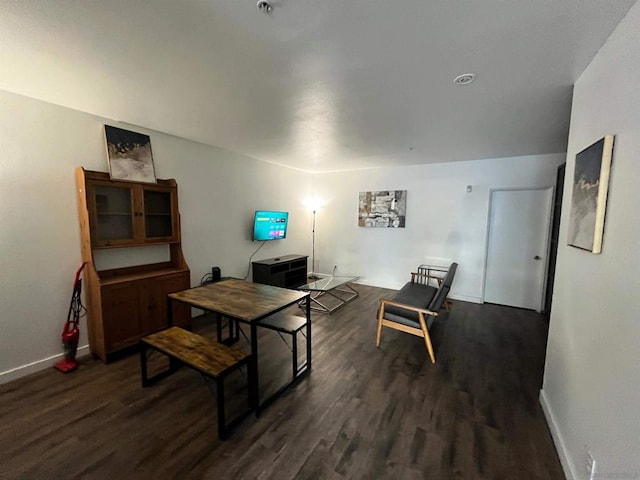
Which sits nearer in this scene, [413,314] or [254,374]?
[254,374]

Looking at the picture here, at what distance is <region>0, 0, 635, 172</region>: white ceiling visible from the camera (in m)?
1.26

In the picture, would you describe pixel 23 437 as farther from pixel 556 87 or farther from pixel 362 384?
pixel 556 87

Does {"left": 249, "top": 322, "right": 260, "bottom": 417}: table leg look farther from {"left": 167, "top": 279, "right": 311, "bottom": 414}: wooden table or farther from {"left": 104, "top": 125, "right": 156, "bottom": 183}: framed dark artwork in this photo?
{"left": 104, "top": 125, "right": 156, "bottom": 183}: framed dark artwork

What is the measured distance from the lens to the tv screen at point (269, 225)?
4.53 meters

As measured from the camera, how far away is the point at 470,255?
4.51 metres

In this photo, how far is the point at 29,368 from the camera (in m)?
2.35

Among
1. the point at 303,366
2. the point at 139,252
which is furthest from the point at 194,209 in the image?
the point at 303,366

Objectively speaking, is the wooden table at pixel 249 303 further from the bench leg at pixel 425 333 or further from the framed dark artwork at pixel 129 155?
the framed dark artwork at pixel 129 155

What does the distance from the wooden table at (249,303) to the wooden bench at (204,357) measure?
0.37ft

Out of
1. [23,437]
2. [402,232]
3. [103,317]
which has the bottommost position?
[23,437]

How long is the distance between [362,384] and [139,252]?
2.95 meters

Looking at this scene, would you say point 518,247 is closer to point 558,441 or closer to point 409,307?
point 409,307

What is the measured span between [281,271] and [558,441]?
388 cm

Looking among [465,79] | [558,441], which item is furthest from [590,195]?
[558,441]
